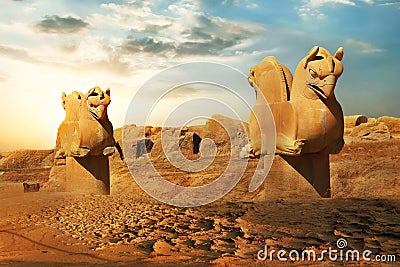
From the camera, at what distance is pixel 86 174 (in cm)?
1045

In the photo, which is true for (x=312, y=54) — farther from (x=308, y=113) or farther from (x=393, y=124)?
(x=393, y=124)

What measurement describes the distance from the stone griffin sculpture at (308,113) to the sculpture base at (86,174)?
4.46 meters

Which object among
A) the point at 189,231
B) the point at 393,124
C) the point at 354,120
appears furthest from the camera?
the point at 354,120

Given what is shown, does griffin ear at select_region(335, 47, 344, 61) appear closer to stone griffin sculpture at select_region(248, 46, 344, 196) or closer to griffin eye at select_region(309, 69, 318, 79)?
stone griffin sculpture at select_region(248, 46, 344, 196)

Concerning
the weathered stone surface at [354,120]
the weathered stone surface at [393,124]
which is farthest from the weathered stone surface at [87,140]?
the weathered stone surface at [354,120]

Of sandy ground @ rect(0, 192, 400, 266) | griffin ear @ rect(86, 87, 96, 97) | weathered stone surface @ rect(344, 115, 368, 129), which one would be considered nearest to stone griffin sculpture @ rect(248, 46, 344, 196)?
sandy ground @ rect(0, 192, 400, 266)

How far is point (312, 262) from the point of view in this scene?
4.32 m

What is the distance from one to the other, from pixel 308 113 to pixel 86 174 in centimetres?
597

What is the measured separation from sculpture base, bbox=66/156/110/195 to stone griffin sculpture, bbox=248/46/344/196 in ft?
14.6

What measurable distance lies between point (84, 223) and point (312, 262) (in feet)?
12.3

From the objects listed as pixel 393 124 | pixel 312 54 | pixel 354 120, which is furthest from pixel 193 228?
pixel 354 120

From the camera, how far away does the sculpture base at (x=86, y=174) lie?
10.4m

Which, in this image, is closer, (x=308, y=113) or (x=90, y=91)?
(x=308, y=113)

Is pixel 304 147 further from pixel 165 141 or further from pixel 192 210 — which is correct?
pixel 165 141
